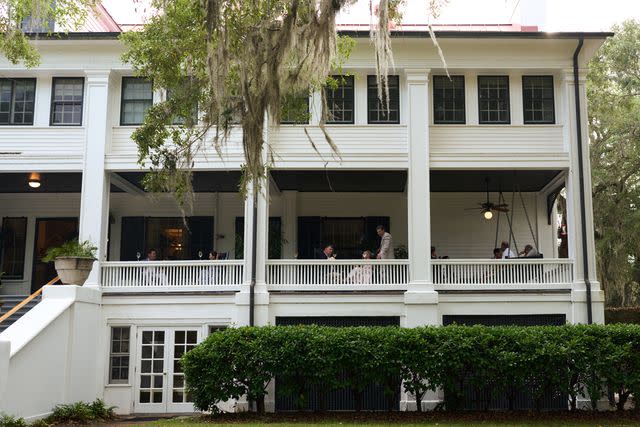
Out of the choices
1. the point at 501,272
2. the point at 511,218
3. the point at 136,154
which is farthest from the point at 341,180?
the point at 136,154

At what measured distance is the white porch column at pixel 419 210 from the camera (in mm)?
16391

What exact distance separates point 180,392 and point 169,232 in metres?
5.60

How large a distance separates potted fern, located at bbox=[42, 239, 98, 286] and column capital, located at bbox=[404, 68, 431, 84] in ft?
26.7

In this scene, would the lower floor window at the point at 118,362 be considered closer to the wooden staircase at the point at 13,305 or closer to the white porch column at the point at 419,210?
the wooden staircase at the point at 13,305

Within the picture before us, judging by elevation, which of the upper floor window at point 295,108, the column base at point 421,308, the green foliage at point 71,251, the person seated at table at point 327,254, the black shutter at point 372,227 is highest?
the upper floor window at point 295,108

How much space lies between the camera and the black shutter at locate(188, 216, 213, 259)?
20.6 meters

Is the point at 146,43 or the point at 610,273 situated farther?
the point at 610,273

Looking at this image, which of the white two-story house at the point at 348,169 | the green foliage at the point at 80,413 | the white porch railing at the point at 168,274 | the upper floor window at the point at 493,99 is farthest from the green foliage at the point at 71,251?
the upper floor window at the point at 493,99

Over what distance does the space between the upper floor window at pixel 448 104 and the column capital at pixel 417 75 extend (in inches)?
25.7

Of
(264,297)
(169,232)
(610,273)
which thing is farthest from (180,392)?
(610,273)

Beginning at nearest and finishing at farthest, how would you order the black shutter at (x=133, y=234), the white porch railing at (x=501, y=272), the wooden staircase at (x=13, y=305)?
the wooden staircase at (x=13, y=305) < the white porch railing at (x=501, y=272) < the black shutter at (x=133, y=234)

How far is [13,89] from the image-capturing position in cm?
1772

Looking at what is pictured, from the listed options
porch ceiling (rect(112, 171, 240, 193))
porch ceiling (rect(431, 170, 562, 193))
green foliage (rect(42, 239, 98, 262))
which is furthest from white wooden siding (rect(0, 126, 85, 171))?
porch ceiling (rect(431, 170, 562, 193))

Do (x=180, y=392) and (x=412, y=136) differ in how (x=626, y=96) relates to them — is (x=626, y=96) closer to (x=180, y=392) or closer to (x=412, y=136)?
(x=412, y=136)
